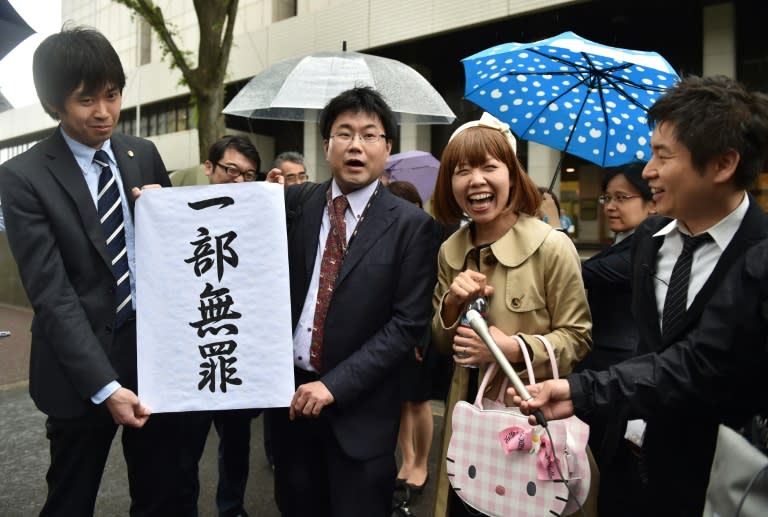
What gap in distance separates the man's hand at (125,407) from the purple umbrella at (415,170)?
17.1 feet

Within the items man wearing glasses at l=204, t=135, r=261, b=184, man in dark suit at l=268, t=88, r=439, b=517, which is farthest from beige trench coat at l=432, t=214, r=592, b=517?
man wearing glasses at l=204, t=135, r=261, b=184

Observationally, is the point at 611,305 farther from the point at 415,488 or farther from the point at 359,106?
the point at 415,488

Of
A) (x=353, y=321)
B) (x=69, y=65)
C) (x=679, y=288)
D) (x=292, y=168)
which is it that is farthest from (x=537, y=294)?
(x=292, y=168)

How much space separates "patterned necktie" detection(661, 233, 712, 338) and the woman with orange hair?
13.1 inches

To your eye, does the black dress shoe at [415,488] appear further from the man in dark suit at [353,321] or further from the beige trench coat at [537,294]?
the beige trench coat at [537,294]

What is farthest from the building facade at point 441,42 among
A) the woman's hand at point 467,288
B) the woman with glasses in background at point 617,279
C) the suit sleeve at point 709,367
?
the suit sleeve at point 709,367

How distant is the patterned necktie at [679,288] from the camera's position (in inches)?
67.4

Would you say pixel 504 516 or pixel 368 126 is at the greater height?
pixel 368 126

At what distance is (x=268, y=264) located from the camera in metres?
2.07

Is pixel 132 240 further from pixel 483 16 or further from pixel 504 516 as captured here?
pixel 483 16

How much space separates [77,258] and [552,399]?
5.66 feet

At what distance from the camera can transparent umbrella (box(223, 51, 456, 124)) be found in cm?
471

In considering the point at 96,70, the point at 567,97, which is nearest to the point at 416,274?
the point at 96,70

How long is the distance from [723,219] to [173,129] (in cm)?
1808
